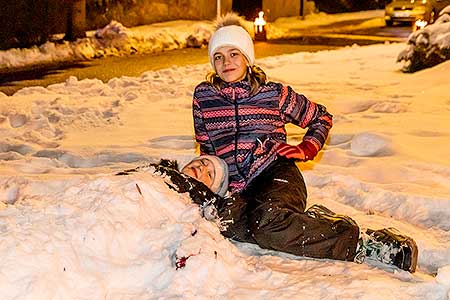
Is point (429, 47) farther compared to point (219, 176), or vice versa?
point (429, 47)

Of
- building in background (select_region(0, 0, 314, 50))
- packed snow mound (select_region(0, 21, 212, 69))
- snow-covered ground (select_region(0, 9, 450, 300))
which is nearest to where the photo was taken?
snow-covered ground (select_region(0, 9, 450, 300))

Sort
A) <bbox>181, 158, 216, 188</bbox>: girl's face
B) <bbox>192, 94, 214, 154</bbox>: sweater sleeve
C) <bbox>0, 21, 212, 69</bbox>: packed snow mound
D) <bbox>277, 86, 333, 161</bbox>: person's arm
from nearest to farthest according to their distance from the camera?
<bbox>181, 158, 216, 188</bbox>: girl's face
<bbox>277, 86, 333, 161</bbox>: person's arm
<bbox>192, 94, 214, 154</bbox>: sweater sleeve
<bbox>0, 21, 212, 69</bbox>: packed snow mound

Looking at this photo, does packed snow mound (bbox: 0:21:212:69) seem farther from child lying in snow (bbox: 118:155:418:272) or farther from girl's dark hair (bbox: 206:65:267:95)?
child lying in snow (bbox: 118:155:418:272)

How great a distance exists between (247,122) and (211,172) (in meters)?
0.41

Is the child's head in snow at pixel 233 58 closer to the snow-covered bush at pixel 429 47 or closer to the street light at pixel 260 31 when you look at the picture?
the snow-covered bush at pixel 429 47

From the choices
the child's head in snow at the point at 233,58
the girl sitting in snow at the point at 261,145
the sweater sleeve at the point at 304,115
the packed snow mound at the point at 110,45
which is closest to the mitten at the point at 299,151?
the girl sitting in snow at the point at 261,145

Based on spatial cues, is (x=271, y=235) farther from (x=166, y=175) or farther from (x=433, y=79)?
(x=433, y=79)

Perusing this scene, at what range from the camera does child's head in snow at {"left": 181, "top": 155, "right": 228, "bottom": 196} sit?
437 centimetres

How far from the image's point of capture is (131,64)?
14836 mm

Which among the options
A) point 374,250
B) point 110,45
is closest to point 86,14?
point 110,45

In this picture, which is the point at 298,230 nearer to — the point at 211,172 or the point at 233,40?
the point at 211,172

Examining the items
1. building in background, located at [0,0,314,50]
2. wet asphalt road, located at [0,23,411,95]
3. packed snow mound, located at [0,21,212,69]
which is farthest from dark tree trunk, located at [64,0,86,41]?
wet asphalt road, located at [0,23,411,95]

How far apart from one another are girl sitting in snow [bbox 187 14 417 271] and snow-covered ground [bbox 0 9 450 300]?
140mm

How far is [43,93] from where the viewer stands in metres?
10.6
